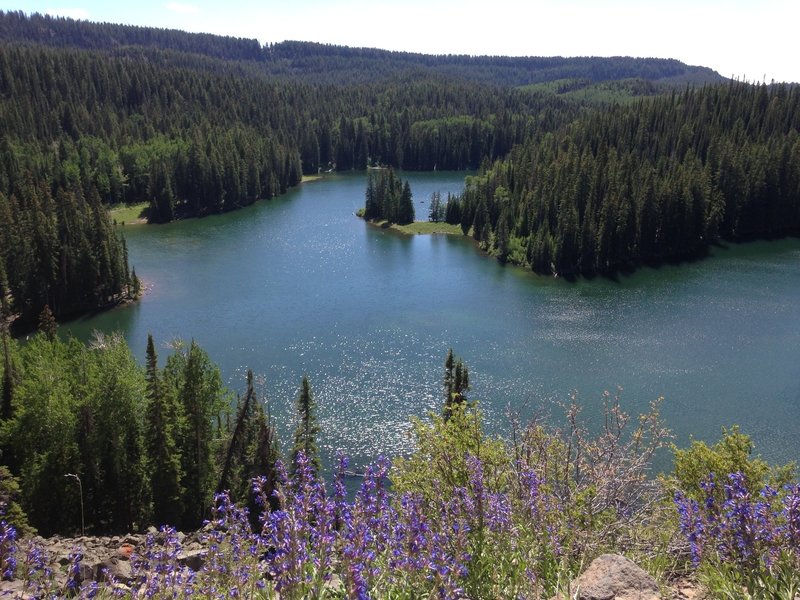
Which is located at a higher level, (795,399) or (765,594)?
(765,594)

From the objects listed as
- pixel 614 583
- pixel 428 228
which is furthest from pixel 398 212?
pixel 614 583

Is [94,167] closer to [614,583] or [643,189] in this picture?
[643,189]

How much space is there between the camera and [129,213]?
130375mm

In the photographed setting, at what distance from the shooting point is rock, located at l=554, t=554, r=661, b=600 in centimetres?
969

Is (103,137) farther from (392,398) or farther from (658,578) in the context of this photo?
(658,578)

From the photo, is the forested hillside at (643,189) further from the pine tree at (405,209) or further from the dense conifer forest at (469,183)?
the pine tree at (405,209)

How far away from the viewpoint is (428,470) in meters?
17.5

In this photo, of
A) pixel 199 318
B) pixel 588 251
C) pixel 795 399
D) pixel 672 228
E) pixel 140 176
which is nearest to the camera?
pixel 795 399

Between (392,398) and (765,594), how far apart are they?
Result: 4552 centimetres

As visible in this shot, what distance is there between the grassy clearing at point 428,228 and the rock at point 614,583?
111 metres

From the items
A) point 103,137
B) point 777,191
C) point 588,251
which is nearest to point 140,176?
point 103,137

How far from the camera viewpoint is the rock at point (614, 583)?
969 cm

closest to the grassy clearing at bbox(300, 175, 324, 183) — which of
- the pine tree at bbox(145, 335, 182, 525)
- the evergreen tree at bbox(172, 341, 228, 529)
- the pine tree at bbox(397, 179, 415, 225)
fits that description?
the pine tree at bbox(397, 179, 415, 225)

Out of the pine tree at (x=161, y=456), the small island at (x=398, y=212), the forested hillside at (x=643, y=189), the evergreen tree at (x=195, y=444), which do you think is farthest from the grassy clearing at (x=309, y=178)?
the pine tree at (x=161, y=456)
